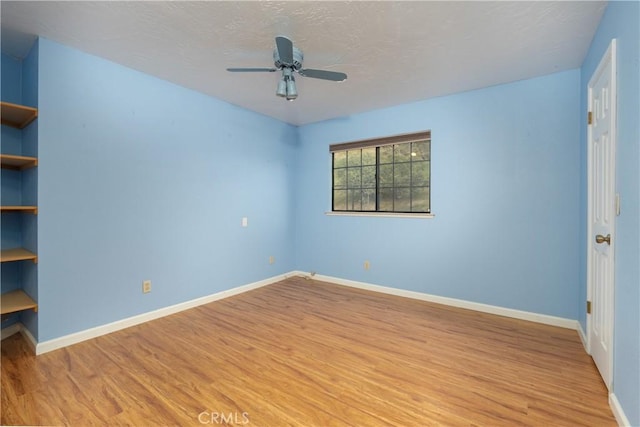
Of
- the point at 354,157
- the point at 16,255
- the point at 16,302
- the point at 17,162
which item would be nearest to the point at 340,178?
the point at 354,157

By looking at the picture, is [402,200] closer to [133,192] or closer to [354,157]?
[354,157]

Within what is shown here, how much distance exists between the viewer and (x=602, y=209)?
1.97 m

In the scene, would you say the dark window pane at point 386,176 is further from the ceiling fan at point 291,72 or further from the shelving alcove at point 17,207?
the shelving alcove at point 17,207

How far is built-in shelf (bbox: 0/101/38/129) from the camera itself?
2.08 m

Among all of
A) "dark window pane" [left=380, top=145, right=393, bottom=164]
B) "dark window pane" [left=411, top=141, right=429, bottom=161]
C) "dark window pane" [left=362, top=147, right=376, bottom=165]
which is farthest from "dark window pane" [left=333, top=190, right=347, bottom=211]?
"dark window pane" [left=411, top=141, right=429, bottom=161]

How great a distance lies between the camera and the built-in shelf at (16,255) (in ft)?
6.75

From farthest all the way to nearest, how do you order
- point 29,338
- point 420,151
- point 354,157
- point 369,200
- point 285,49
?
1. point 354,157
2. point 369,200
3. point 420,151
4. point 29,338
5. point 285,49

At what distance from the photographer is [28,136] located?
2.37m

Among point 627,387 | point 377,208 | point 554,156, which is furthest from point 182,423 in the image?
point 554,156

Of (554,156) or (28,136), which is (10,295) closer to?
(28,136)

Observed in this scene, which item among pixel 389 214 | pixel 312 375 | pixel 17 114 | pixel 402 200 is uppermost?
pixel 17 114

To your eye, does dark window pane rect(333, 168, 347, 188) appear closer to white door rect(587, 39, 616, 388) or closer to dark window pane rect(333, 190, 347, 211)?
dark window pane rect(333, 190, 347, 211)

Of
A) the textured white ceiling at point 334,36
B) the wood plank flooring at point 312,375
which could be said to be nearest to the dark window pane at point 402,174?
the textured white ceiling at point 334,36

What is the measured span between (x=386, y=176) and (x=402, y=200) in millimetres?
419
